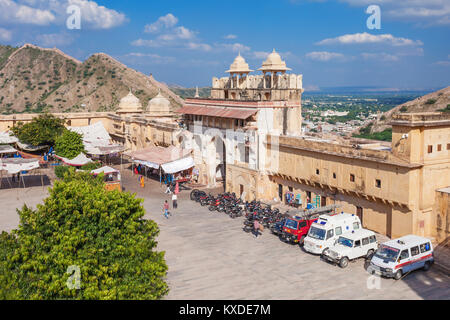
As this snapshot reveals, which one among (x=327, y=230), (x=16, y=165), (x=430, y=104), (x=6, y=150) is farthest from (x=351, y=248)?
(x=430, y=104)

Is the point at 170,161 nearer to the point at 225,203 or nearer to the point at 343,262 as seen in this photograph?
the point at 225,203

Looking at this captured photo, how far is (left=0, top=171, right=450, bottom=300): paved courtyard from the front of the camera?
60.2ft

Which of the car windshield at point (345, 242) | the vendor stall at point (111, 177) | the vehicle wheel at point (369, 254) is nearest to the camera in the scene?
the car windshield at point (345, 242)

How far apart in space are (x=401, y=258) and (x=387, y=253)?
0.60 metres

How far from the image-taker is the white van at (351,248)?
20.7 metres

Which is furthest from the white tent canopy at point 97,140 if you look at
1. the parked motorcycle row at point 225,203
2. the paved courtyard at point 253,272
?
the paved courtyard at point 253,272

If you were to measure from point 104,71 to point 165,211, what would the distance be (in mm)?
90624

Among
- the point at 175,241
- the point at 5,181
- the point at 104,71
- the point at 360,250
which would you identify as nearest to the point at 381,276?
the point at 360,250

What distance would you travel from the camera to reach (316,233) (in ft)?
73.5

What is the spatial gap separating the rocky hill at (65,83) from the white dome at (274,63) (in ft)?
210

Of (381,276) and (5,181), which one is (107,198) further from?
(5,181)

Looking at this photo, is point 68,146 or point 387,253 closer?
point 387,253

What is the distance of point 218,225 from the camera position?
90.8 feet

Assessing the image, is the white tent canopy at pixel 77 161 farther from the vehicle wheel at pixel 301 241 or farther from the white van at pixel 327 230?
the white van at pixel 327 230
